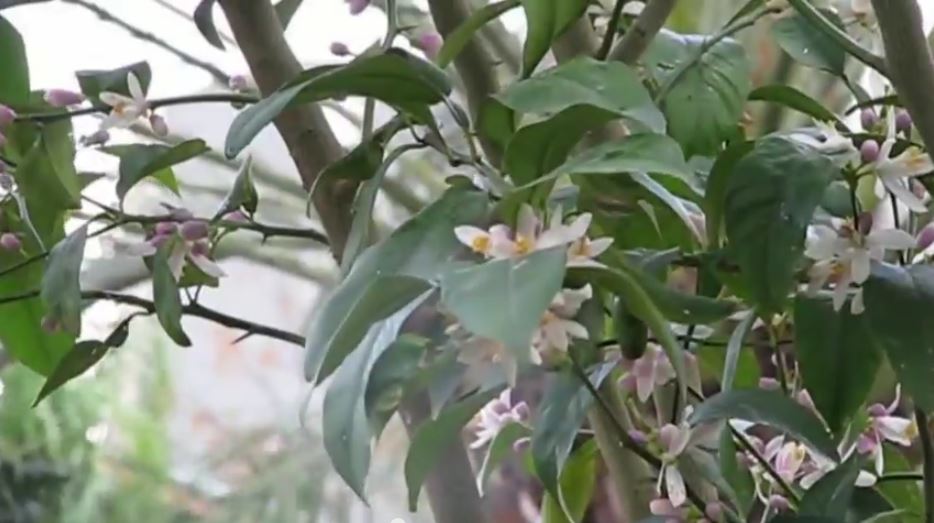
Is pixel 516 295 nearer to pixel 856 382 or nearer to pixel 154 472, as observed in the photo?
pixel 856 382

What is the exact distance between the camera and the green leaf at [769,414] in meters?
0.42

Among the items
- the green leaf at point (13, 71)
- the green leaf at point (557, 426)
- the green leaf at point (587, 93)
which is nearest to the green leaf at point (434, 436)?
the green leaf at point (557, 426)

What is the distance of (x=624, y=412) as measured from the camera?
509 mm

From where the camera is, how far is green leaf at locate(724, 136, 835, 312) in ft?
1.25

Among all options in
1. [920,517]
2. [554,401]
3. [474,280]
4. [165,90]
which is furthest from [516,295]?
[165,90]

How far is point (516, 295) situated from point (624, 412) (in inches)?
10.3

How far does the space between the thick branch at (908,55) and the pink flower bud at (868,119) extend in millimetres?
82

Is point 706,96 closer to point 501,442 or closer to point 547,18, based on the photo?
point 547,18

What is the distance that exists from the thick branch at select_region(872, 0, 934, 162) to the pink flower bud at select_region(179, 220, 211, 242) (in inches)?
10.6

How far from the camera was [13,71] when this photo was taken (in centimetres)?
52

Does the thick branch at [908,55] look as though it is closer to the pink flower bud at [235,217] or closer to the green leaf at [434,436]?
the green leaf at [434,436]

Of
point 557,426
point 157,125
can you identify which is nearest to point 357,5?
point 157,125

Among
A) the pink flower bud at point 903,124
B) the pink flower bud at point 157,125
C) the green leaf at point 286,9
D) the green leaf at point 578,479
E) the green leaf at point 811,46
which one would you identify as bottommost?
the green leaf at point 578,479

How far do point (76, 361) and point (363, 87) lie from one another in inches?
9.3
